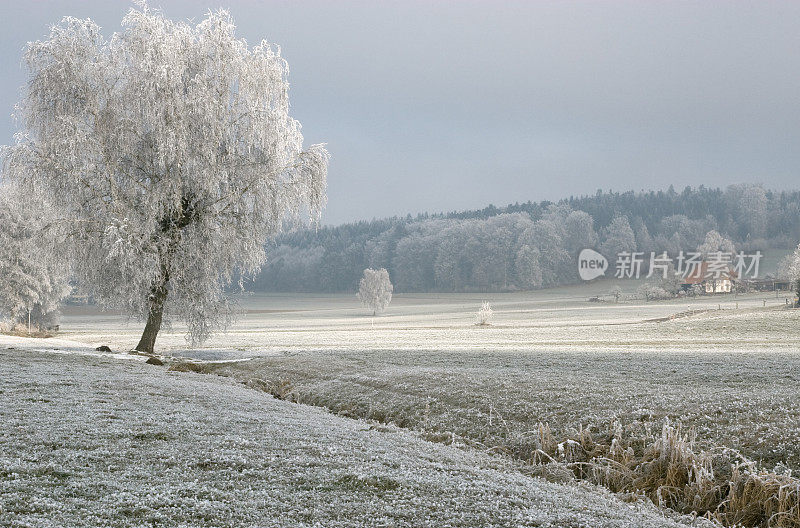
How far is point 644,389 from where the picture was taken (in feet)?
47.9

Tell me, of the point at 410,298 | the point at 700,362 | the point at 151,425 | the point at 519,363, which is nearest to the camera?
the point at 151,425

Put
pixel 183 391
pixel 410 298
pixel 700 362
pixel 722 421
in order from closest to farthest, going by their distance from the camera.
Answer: pixel 722 421
pixel 183 391
pixel 700 362
pixel 410 298

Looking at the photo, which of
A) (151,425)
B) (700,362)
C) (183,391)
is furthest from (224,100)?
(700,362)

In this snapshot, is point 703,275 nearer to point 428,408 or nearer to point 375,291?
point 375,291

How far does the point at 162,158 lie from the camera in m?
24.8

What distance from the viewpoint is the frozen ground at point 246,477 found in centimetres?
558

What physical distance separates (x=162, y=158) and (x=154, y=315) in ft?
24.8

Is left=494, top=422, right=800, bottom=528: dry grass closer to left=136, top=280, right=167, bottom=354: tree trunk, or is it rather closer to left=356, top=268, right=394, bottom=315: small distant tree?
left=136, top=280, right=167, bottom=354: tree trunk

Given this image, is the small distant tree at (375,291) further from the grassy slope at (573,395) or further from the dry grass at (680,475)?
the dry grass at (680,475)

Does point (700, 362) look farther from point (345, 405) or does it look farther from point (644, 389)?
point (345, 405)

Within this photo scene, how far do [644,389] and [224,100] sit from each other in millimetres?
21342

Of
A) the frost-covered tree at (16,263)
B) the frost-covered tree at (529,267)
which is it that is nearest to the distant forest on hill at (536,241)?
the frost-covered tree at (529,267)

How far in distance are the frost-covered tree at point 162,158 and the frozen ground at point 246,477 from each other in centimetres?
1520
